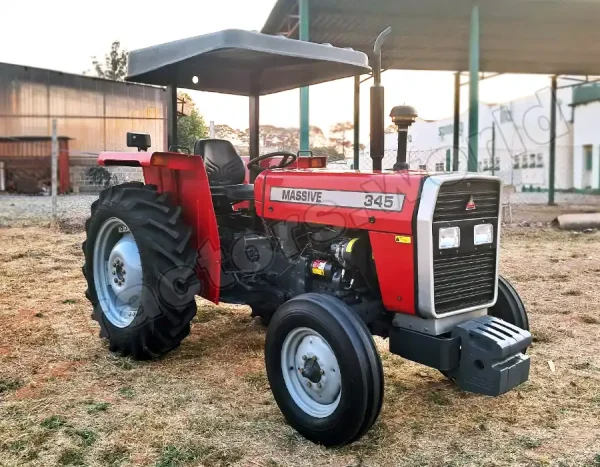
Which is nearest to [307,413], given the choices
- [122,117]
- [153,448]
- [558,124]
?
[153,448]

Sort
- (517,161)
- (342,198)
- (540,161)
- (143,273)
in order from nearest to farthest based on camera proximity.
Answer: (342,198)
(143,273)
(540,161)
(517,161)

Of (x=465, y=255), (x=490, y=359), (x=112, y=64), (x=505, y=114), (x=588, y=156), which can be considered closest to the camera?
(x=490, y=359)

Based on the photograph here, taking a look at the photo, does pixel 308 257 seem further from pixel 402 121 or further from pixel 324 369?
pixel 402 121

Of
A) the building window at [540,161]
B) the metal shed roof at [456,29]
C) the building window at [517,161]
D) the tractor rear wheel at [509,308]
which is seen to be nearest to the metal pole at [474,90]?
the metal shed roof at [456,29]

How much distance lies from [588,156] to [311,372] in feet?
84.9

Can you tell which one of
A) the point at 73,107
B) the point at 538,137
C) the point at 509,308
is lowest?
the point at 509,308

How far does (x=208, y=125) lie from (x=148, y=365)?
6.39 feet

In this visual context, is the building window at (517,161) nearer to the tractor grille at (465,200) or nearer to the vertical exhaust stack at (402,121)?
the tractor grille at (465,200)

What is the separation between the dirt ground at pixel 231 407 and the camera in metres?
2.65

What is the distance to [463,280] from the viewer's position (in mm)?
2979

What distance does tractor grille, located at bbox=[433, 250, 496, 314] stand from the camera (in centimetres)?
285

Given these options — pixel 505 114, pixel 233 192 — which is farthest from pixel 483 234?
pixel 505 114

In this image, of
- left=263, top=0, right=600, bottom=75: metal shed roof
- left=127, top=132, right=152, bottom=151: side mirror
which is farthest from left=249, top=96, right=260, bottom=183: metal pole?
left=263, top=0, right=600, bottom=75: metal shed roof

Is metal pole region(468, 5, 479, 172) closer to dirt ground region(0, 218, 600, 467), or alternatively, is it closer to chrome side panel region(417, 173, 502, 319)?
dirt ground region(0, 218, 600, 467)
